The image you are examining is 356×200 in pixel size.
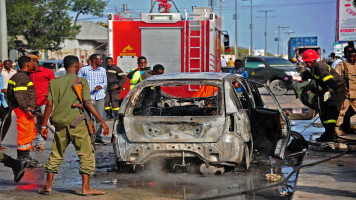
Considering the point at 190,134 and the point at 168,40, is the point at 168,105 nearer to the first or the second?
the point at 190,134

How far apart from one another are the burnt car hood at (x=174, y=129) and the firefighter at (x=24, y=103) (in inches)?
66.3

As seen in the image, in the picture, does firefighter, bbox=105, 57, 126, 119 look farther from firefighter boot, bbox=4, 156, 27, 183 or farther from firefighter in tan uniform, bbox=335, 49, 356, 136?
firefighter boot, bbox=4, 156, 27, 183

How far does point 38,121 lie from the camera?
1105 cm

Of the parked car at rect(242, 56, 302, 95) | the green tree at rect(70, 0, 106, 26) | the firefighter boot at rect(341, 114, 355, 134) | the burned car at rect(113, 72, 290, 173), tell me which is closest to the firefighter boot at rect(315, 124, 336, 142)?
the firefighter boot at rect(341, 114, 355, 134)

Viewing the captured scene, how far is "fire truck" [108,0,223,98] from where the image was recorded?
56.6 ft

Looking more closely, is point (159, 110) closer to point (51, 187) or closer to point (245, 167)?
point (245, 167)

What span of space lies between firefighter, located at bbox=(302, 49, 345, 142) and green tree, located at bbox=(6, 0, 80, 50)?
129 feet

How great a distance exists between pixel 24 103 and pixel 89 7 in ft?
199

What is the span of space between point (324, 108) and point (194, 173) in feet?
12.1

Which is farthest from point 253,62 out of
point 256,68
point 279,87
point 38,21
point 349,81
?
point 38,21

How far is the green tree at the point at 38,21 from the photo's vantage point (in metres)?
48.3

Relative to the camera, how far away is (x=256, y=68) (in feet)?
92.9

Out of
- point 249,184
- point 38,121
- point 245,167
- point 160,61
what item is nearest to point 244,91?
point 245,167

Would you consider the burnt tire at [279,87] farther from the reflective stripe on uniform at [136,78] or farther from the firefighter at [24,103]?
the firefighter at [24,103]
